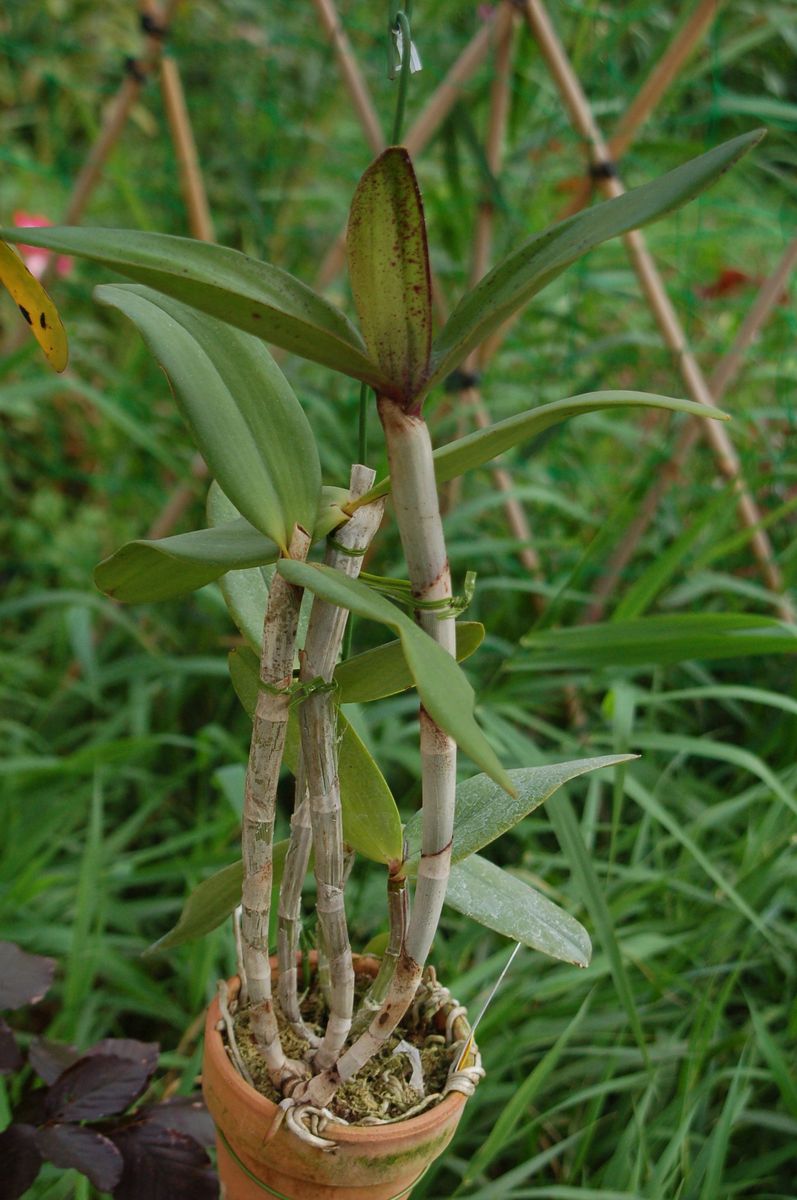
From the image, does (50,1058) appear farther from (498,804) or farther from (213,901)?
(498,804)

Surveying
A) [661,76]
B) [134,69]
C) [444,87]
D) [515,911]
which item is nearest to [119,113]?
[134,69]

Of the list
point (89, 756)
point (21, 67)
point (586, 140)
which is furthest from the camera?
point (21, 67)

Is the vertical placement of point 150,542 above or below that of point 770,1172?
above

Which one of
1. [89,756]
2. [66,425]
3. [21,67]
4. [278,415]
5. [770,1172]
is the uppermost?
[21,67]

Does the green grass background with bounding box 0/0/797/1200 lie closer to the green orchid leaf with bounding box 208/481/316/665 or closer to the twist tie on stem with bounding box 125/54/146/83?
the twist tie on stem with bounding box 125/54/146/83

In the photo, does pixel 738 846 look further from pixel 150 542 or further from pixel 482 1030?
pixel 150 542

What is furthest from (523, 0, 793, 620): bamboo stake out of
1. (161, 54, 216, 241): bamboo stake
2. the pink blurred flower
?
the pink blurred flower

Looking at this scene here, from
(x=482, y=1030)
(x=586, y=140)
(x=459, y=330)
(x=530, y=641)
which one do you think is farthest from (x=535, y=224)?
(x=459, y=330)
